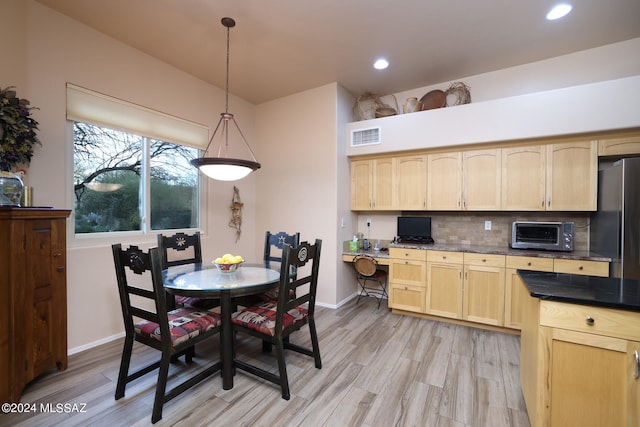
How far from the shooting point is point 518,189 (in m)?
3.11

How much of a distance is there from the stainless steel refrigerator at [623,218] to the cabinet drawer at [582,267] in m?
0.07

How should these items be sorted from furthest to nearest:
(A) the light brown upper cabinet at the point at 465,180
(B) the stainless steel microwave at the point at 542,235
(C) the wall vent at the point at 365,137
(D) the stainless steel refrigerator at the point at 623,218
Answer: (C) the wall vent at the point at 365,137 < (A) the light brown upper cabinet at the point at 465,180 < (B) the stainless steel microwave at the point at 542,235 < (D) the stainless steel refrigerator at the point at 623,218

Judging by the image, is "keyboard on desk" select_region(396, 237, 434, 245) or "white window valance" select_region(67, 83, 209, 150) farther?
"keyboard on desk" select_region(396, 237, 434, 245)

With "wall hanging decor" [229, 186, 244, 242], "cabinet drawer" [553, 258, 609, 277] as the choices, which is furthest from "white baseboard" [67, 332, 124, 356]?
"cabinet drawer" [553, 258, 609, 277]

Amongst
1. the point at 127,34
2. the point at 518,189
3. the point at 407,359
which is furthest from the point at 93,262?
the point at 518,189

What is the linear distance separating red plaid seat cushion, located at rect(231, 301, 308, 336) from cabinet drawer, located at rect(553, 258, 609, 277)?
8.55 ft

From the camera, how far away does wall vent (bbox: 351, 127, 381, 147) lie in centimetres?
377

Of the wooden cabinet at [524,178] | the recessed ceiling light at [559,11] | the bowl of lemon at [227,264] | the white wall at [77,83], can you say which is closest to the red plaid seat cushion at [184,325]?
the bowl of lemon at [227,264]

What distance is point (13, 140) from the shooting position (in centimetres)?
203

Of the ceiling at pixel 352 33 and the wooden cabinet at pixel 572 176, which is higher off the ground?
the ceiling at pixel 352 33

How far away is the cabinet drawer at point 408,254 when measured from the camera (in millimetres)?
3369

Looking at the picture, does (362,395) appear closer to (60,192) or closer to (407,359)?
(407,359)

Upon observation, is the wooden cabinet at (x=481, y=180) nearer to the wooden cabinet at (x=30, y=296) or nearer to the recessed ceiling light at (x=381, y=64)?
the recessed ceiling light at (x=381, y=64)

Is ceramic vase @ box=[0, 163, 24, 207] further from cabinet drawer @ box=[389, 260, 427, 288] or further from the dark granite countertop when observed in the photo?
cabinet drawer @ box=[389, 260, 427, 288]
